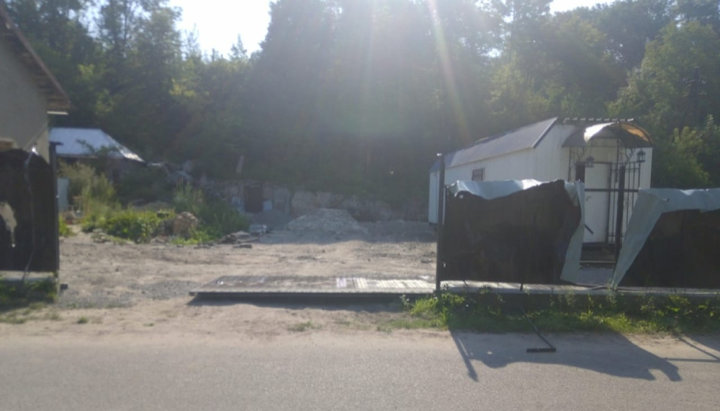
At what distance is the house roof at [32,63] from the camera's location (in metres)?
13.1

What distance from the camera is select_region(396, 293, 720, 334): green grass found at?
6.83m

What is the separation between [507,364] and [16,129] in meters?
14.2

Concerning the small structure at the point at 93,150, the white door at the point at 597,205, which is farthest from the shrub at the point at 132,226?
the white door at the point at 597,205

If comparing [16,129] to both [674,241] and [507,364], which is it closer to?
[507,364]

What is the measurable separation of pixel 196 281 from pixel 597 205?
10715 mm

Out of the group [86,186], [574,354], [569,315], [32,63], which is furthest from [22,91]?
[574,354]

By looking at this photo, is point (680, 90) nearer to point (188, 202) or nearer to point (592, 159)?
point (592, 159)

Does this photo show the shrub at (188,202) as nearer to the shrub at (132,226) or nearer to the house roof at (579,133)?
the shrub at (132,226)

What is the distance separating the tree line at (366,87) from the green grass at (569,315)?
2227 cm

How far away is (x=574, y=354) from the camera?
583 centimetres

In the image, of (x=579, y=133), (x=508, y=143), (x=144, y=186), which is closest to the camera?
(x=579, y=133)

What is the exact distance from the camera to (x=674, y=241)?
7477mm

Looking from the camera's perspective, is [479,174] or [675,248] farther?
[479,174]

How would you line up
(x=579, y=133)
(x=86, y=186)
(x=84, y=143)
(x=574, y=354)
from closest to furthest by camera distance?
1. (x=574, y=354)
2. (x=579, y=133)
3. (x=86, y=186)
4. (x=84, y=143)
